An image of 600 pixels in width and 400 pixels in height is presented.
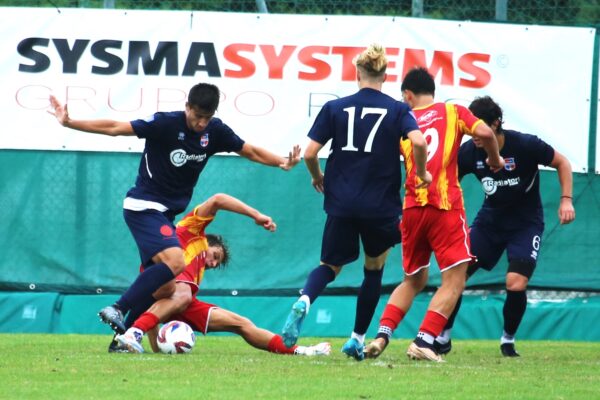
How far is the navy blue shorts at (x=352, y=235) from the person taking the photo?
27.0 feet

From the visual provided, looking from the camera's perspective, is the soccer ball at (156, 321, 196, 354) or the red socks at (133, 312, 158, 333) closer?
the red socks at (133, 312, 158, 333)

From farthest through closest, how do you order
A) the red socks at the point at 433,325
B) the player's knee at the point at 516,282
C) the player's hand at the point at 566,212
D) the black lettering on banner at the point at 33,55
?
the black lettering on banner at the point at 33,55 → the player's knee at the point at 516,282 → the player's hand at the point at 566,212 → the red socks at the point at 433,325

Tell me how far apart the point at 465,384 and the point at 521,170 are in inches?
121

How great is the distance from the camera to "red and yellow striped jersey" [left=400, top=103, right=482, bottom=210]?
837 centimetres

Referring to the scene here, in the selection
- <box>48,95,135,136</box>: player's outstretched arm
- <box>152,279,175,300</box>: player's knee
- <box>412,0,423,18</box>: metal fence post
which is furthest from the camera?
<box>412,0,423,18</box>: metal fence post

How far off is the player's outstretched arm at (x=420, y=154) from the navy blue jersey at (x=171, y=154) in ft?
5.36

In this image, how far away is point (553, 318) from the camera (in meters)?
12.1

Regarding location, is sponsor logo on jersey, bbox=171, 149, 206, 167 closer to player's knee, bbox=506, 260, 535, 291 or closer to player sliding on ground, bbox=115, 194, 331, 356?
player sliding on ground, bbox=115, 194, 331, 356

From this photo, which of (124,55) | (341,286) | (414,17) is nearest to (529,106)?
(414,17)

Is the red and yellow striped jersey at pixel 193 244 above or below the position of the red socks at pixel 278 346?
above

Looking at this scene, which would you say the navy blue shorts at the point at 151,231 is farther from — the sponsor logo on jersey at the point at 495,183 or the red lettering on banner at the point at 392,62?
the red lettering on banner at the point at 392,62

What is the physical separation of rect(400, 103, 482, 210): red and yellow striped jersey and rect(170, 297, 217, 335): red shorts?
172cm

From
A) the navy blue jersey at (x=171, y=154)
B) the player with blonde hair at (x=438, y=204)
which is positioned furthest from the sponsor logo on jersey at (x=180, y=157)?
the player with blonde hair at (x=438, y=204)

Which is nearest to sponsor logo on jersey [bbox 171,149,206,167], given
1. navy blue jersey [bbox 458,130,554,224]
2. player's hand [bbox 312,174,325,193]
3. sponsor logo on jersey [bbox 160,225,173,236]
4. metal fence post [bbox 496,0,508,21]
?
sponsor logo on jersey [bbox 160,225,173,236]
